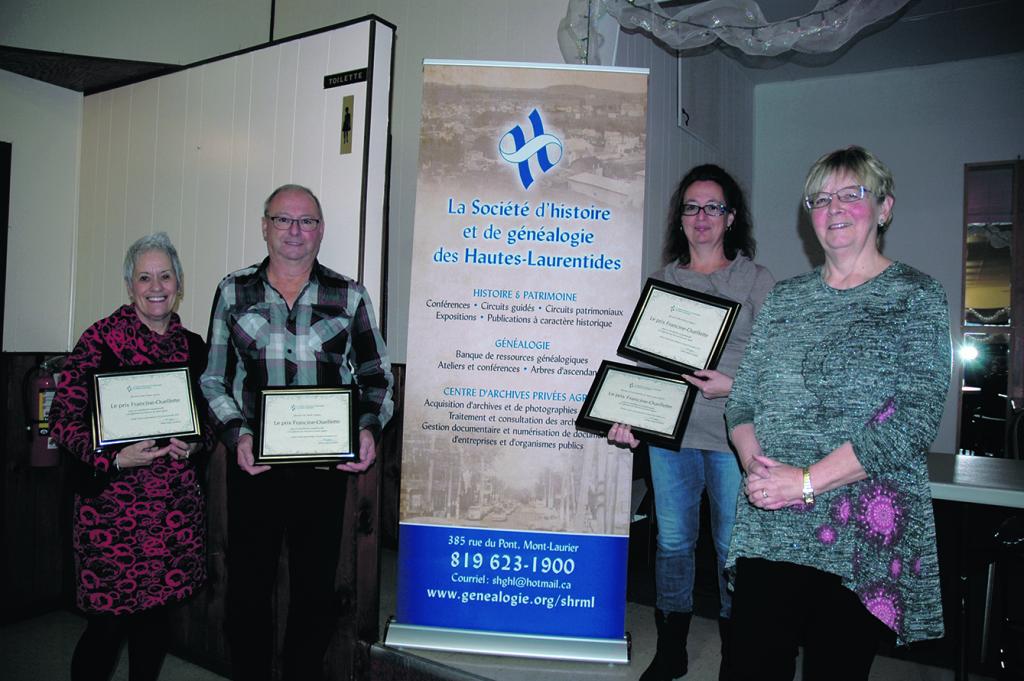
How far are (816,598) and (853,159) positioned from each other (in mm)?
923

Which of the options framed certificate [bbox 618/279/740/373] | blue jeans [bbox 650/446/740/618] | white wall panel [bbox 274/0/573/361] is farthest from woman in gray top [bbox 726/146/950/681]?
white wall panel [bbox 274/0/573/361]

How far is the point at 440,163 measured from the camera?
2545 millimetres

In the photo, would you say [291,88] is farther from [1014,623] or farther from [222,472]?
[1014,623]

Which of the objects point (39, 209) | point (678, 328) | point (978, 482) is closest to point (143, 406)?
point (678, 328)

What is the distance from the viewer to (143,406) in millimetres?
2004

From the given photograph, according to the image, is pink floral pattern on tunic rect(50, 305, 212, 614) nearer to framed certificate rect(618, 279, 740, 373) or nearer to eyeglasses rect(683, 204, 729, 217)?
framed certificate rect(618, 279, 740, 373)

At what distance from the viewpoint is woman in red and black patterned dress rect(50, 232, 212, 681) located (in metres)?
1.98

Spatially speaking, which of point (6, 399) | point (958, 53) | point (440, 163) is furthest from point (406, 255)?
point (958, 53)

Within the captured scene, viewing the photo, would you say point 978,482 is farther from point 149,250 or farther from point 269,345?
point 149,250

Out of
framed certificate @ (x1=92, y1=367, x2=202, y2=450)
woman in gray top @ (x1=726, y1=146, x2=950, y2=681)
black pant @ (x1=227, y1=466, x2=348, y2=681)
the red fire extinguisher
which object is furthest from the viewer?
the red fire extinguisher

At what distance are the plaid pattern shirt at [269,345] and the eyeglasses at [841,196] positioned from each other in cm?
135

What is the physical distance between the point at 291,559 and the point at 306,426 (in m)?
0.44

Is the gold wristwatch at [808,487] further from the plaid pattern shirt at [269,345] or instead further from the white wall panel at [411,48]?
the white wall panel at [411,48]

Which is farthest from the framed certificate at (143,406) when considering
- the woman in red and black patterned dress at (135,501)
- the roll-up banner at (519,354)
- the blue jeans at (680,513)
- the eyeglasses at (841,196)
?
the eyeglasses at (841,196)
